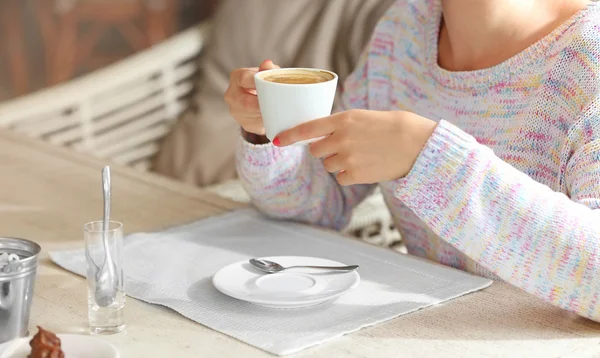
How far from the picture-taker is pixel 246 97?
123 centimetres

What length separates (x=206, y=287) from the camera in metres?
1.09

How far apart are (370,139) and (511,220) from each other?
0.58ft

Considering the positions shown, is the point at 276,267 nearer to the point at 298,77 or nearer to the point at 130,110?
the point at 298,77

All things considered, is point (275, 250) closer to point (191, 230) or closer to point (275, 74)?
point (191, 230)

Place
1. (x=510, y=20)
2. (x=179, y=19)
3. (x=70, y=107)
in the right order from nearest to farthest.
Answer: (x=510, y=20)
(x=70, y=107)
(x=179, y=19)

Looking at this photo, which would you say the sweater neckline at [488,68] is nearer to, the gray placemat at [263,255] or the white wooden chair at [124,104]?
the gray placemat at [263,255]

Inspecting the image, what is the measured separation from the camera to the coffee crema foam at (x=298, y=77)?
3.39 feet

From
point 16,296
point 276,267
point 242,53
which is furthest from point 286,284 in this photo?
point 242,53

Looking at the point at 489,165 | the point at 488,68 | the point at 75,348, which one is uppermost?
the point at 488,68

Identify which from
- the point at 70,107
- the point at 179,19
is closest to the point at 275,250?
the point at 70,107

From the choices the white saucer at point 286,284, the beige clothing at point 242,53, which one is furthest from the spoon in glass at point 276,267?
the beige clothing at point 242,53

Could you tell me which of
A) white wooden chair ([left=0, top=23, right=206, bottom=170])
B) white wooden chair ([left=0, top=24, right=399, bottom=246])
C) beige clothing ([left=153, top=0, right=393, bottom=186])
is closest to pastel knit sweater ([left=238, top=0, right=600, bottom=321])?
white wooden chair ([left=0, top=24, right=399, bottom=246])

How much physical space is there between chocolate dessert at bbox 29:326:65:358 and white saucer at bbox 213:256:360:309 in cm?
23

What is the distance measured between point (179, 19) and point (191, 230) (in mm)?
3592
